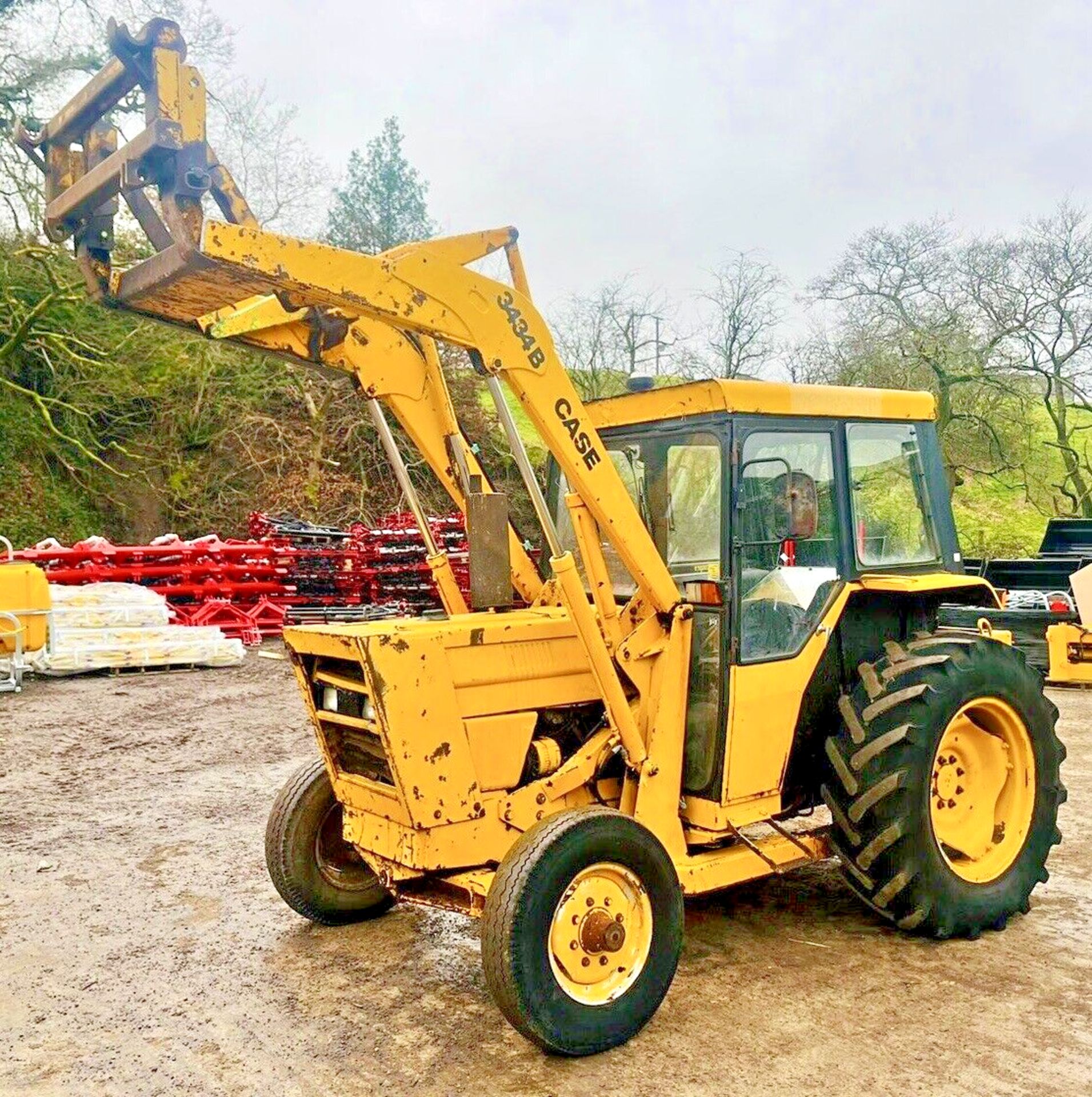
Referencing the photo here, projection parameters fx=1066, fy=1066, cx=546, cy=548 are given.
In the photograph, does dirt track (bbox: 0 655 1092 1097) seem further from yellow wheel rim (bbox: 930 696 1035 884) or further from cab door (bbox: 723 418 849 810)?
Result: cab door (bbox: 723 418 849 810)

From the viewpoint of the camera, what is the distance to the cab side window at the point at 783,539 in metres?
4.10

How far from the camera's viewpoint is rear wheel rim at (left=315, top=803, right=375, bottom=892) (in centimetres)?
466

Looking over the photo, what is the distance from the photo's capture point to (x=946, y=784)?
465cm

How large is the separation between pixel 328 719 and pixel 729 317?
1942 cm

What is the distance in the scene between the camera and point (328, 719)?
4203mm

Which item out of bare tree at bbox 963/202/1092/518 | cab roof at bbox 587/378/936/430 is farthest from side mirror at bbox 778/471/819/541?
bare tree at bbox 963/202/1092/518

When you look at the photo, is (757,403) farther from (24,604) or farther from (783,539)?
(24,604)

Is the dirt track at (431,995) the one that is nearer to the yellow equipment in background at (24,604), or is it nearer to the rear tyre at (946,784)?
the rear tyre at (946,784)

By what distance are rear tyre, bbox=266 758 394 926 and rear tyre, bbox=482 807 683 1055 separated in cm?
137

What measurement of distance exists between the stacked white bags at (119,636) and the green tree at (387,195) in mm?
15730

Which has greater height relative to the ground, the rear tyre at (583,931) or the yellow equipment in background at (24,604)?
the yellow equipment in background at (24,604)

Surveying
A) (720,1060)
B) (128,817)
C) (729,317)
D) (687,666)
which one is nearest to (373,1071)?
(720,1060)

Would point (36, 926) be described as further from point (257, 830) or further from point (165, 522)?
point (165, 522)

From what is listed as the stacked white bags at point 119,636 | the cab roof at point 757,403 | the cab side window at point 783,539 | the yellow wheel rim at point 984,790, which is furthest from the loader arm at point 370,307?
the stacked white bags at point 119,636
